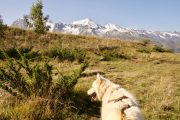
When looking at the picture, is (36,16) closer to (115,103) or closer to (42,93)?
(42,93)

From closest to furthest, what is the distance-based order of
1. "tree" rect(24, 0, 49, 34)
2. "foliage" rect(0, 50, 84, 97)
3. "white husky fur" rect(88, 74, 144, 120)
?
"white husky fur" rect(88, 74, 144, 120) → "foliage" rect(0, 50, 84, 97) → "tree" rect(24, 0, 49, 34)

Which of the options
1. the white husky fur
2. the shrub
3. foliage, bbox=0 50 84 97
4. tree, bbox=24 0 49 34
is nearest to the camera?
the white husky fur

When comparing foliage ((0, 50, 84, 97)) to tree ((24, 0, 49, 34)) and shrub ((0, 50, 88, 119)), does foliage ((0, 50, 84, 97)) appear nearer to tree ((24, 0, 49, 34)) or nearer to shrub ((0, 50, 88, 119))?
shrub ((0, 50, 88, 119))

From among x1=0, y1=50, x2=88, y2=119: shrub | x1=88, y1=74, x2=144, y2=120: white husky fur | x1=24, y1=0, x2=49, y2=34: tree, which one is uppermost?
x1=24, y1=0, x2=49, y2=34: tree

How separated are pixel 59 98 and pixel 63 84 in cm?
52

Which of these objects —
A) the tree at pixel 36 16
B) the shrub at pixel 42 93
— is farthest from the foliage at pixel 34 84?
the tree at pixel 36 16

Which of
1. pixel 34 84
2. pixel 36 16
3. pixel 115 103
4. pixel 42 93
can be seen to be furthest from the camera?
pixel 36 16

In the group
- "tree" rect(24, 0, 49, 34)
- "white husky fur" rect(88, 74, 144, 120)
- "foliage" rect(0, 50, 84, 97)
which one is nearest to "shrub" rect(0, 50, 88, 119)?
"foliage" rect(0, 50, 84, 97)

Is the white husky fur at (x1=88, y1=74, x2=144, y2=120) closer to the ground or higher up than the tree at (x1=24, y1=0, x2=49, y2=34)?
closer to the ground

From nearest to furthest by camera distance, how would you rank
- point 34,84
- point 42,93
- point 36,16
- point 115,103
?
point 115,103 → point 42,93 → point 34,84 → point 36,16

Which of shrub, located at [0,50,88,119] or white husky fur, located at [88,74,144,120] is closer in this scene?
white husky fur, located at [88,74,144,120]

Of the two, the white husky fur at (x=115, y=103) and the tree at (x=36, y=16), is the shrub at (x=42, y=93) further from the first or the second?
the tree at (x=36, y=16)

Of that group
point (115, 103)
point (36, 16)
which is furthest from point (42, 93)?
point (36, 16)

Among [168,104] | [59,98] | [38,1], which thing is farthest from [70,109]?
[38,1]
